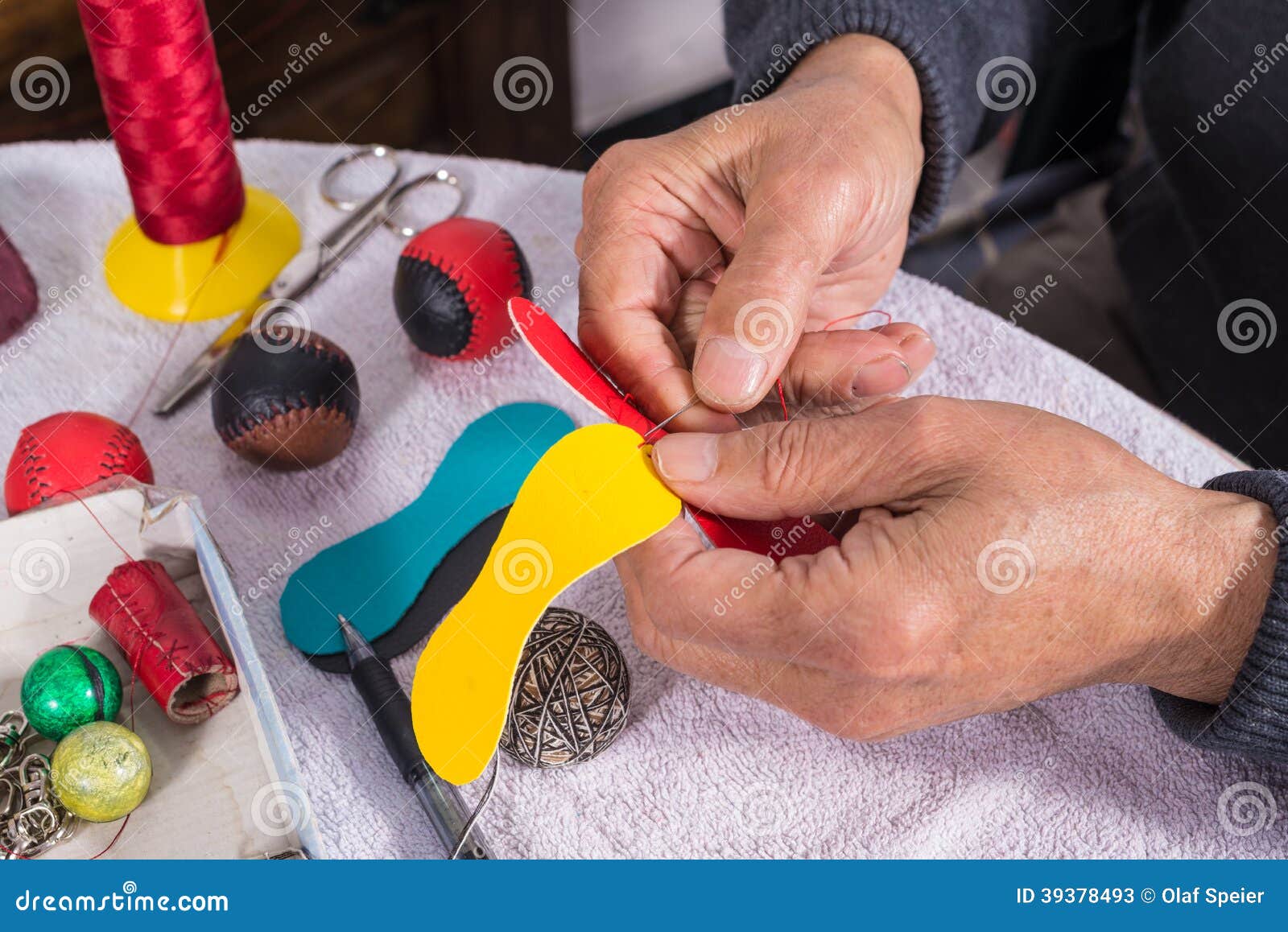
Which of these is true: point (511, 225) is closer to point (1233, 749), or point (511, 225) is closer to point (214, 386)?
point (214, 386)

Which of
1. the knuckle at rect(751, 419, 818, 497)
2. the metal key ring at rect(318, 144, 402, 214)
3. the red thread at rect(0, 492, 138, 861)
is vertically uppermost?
the knuckle at rect(751, 419, 818, 497)

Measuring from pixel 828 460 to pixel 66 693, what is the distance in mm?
586

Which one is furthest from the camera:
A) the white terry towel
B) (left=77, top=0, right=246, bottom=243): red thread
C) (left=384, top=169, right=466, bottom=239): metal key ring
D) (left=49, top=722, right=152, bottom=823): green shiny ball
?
(left=384, top=169, right=466, bottom=239): metal key ring

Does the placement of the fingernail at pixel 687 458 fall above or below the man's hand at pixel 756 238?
below

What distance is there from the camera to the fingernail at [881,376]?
944 millimetres

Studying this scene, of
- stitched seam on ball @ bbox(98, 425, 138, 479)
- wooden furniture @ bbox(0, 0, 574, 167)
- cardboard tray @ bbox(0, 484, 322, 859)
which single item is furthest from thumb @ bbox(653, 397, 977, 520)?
wooden furniture @ bbox(0, 0, 574, 167)

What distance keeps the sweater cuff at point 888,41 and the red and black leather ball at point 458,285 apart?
310 mm

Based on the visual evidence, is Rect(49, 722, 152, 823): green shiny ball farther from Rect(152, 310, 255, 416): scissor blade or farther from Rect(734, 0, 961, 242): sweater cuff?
Rect(734, 0, 961, 242): sweater cuff

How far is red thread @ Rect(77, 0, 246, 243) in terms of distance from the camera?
0.93m

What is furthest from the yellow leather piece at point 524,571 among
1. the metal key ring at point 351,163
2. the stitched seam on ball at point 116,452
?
the metal key ring at point 351,163

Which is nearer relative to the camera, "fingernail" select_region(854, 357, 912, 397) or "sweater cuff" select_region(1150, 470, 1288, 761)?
"sweater cuff" select_region(1150, 470, 1288, 761)

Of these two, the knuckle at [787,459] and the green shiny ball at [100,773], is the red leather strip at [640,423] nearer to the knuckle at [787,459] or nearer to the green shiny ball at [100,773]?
the knuckle at [787,459]

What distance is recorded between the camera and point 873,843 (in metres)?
0.81

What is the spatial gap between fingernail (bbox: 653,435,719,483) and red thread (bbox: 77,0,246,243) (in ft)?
1.94
